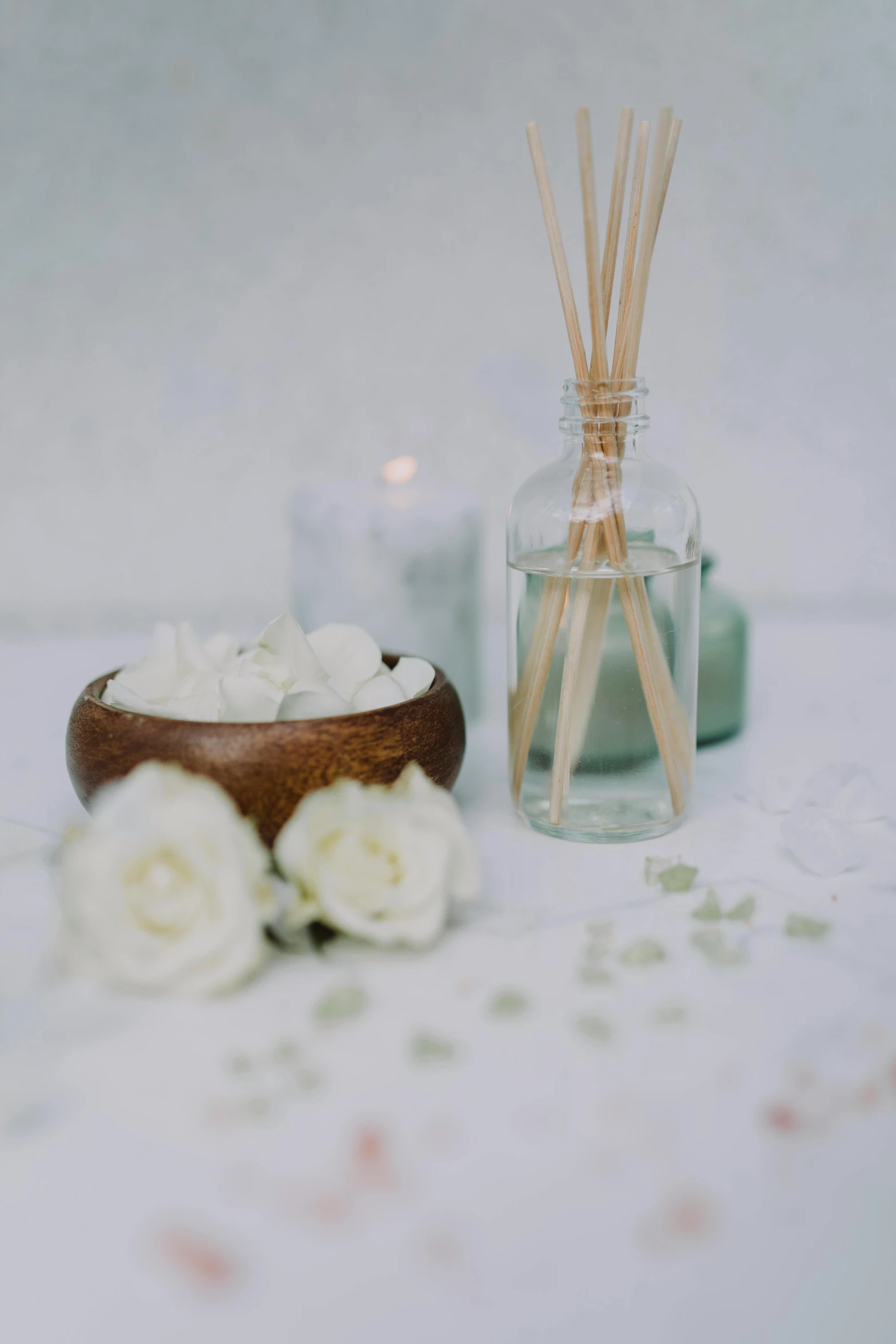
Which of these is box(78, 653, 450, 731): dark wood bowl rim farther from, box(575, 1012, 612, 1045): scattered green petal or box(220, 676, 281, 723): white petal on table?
box(575, 1012, 612, 1045): scattered green petal

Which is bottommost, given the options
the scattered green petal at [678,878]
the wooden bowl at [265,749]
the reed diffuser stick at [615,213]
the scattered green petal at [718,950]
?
the scattered green petal at [718,950]

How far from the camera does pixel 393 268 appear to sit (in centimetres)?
93

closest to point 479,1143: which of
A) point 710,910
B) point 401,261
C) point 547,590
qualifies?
point 710,910

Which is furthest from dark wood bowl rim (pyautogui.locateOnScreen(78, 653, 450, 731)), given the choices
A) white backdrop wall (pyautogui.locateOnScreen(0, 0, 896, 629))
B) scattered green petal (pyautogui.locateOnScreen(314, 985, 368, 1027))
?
white backdrop wall (pyautogui.locateOnScreen(0, 0, 896, 629))

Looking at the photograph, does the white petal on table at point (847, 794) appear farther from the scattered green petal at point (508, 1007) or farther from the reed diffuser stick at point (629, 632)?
the scattered green petal at point (508, 1007)

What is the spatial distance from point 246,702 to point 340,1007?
0.44 ft

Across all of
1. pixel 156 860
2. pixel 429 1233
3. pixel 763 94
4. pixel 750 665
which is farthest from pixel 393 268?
pixel 429 1233

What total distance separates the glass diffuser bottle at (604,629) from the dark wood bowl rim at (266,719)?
0.06 m

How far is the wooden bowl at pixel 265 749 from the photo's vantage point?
0.43 metres

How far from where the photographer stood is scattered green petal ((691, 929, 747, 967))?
1.33 feet

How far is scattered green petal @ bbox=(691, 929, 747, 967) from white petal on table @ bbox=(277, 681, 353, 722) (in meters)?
0.17

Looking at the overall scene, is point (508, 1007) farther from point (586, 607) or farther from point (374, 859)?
point (586, 607)

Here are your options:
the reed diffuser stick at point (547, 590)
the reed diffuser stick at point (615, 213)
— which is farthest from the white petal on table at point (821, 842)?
the reed diffuser stick at point (615, 213)

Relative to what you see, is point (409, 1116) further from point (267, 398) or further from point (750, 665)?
point (267, 398)
